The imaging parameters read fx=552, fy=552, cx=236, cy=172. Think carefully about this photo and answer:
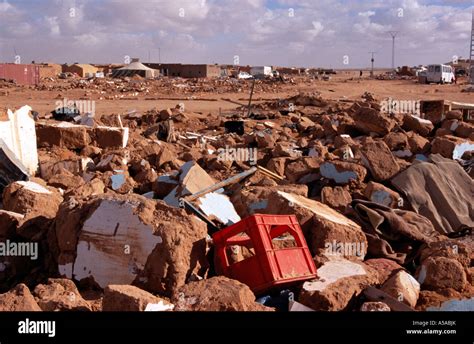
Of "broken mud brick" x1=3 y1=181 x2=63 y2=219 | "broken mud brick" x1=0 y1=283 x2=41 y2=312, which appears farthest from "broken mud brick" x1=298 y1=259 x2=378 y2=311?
"broken mud brick" x1=3 y1=181 x2=63 y2=219

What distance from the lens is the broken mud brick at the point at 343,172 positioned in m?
7.03

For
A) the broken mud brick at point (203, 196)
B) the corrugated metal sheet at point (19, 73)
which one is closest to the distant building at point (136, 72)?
the corrugated metal sheet at point (19, 73)

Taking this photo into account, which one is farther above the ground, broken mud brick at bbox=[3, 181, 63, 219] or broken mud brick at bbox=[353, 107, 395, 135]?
broken mud brick at bbox=[353, 107, 395, 135]

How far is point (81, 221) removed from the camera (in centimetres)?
445

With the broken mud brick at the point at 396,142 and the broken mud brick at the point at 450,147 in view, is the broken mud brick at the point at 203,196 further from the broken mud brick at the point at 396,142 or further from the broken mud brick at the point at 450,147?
the broken mud brick at the point at 396,142

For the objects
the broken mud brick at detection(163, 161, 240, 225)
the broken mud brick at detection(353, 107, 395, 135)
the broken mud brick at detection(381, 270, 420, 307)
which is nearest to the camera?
the broken mud brick at detection(381, 270, 420, 307)

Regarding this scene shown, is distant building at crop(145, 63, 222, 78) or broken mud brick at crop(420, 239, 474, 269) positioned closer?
broken mud brick at crop(420, 239, 474, 269)

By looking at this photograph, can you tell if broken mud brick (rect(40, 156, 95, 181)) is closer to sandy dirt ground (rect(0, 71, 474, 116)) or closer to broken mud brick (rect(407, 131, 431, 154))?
broken mud brick (rect(407, 131, 431, 154))

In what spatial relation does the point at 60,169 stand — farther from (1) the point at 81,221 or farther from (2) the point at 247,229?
(2) the point at 247,229

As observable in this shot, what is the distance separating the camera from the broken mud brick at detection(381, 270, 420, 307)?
4.13 m

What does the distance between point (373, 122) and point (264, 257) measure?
305 inches

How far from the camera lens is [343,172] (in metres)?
7.09

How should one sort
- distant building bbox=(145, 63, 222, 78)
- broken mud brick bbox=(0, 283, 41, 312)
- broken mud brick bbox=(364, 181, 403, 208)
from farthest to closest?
distant building bbox=(145, 63, 222, 78) < broken mud brick bbox=(364, 181, 403, 208) < broken mud brick bbox=(0, 283, 41, 312)

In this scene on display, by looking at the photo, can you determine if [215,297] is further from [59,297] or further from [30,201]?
[30,201]
